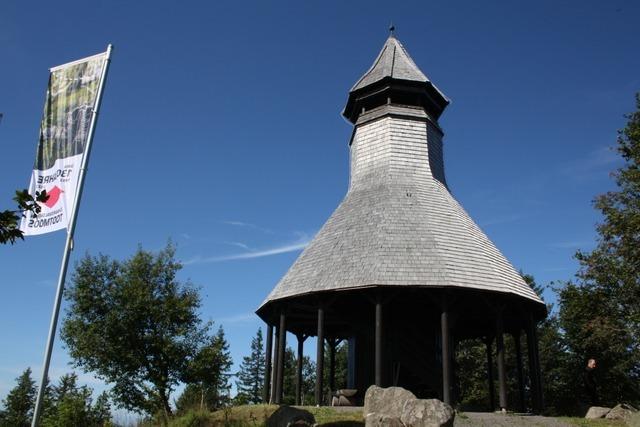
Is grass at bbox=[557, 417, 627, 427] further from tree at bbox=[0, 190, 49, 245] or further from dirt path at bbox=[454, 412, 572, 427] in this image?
tree at bbox=[0, 190, 49, 245]

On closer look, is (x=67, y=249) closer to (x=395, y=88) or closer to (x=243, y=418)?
(x=243, y=418)

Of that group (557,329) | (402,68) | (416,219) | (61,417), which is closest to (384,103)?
(402,68)

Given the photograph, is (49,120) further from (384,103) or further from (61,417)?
(384,103)

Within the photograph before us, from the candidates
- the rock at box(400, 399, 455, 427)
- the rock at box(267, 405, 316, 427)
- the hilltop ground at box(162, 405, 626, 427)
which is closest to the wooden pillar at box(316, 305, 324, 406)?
the hilltop ground at box(162, 405, 626, 427)

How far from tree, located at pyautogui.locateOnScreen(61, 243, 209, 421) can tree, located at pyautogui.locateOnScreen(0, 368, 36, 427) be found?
110 ft

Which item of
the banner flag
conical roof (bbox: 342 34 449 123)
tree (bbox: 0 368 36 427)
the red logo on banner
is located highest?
conical roof (bbox: 342 34 449 123)

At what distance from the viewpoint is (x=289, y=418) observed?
40.1ft

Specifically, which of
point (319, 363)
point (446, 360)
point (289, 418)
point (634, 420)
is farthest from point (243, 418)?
point (634, 420)

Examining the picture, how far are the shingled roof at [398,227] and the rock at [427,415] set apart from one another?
5.23 m

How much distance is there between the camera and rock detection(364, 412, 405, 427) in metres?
11.4

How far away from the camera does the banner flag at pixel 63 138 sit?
33.5 feet

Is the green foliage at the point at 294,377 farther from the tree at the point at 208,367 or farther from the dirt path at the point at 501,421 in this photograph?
the dirt path at the point at 501,421

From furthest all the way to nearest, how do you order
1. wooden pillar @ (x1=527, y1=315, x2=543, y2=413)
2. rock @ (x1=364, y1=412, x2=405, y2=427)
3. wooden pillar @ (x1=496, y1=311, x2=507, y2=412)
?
wooden pillar @ (x1=527, y1=315, x2=543, y2=413) < wooden pillar @ (x1=496, y1=311, x2=507, y2=412) < rock @ (x1=364, y1=412, x2=405, y2=427)

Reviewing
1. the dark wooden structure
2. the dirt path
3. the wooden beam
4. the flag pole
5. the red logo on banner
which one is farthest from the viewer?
the dark wooden structure
